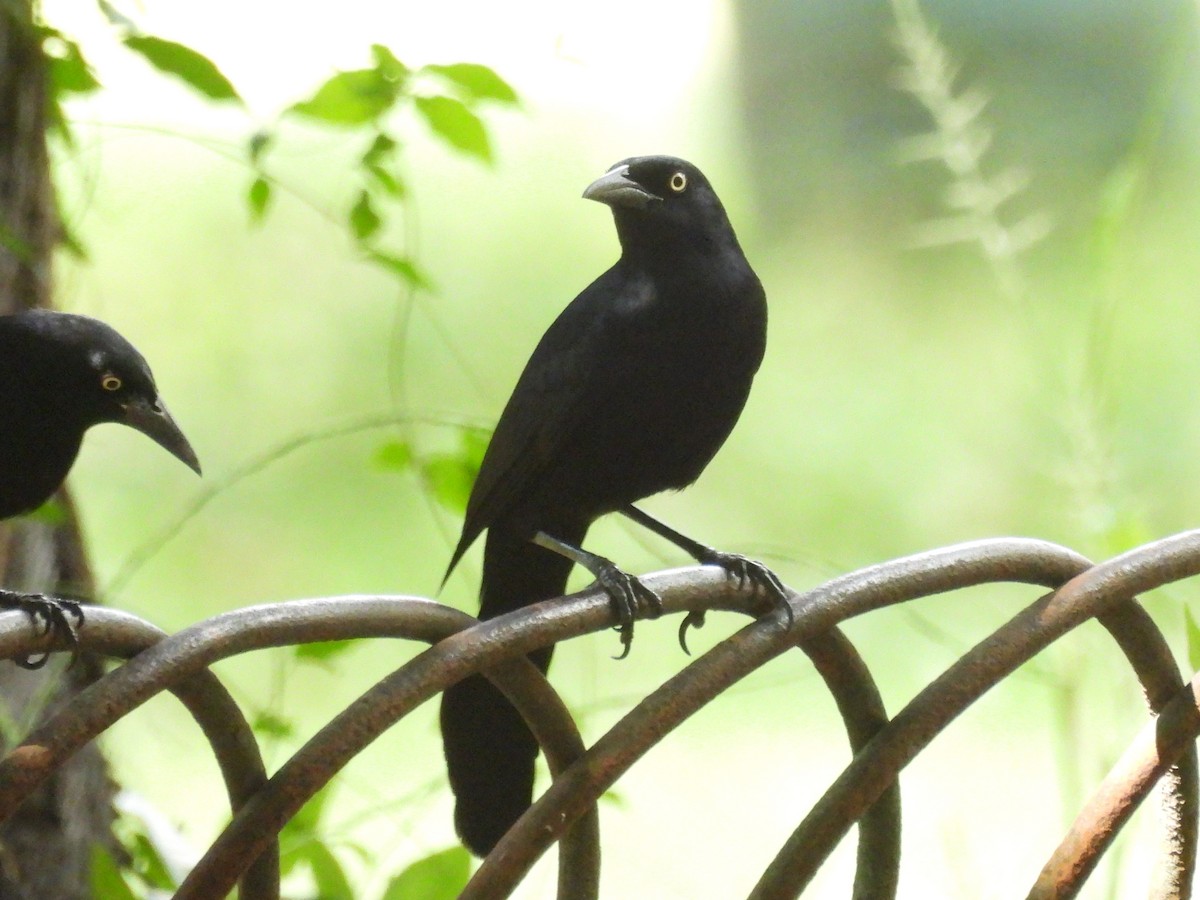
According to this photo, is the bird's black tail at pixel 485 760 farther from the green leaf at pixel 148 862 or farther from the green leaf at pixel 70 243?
the green leaf at pixel 70 243

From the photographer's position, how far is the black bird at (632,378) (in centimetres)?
153

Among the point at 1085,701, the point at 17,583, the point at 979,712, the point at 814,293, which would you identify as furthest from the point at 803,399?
the point at 17,583

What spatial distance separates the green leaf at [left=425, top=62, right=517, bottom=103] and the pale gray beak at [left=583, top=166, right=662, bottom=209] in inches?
5.3

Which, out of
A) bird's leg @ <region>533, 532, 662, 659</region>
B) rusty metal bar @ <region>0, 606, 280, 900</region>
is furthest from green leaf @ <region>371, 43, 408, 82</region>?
rusty metal bar @ <region>0, 606, 280, 900</region>

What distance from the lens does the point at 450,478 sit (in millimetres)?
1782

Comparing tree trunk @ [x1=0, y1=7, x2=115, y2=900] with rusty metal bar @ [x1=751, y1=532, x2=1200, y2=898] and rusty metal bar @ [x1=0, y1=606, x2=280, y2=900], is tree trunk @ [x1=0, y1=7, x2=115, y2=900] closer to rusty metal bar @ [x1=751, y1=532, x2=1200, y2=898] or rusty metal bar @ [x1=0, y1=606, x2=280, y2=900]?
rusty metal bar @ [x1=0, y1=606, x2=280, y2=900]

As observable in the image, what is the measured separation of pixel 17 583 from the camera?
5.39 feet

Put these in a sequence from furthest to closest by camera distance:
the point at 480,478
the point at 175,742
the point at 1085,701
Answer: the point at 1085,701
the point at 175,742
the point at 480,478

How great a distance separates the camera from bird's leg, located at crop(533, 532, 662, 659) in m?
0.99

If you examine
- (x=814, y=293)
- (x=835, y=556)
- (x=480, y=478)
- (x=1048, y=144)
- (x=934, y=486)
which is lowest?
(x=480, y=478)

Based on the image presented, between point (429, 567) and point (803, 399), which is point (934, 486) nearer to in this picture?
point (803, 399)

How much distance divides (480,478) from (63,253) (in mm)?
693

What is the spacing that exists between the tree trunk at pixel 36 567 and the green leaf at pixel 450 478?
1.41 feet

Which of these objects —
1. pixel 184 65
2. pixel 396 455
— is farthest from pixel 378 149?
pixel 396 455
